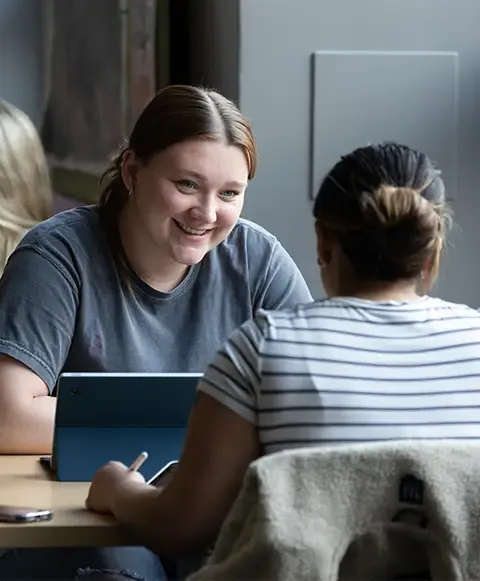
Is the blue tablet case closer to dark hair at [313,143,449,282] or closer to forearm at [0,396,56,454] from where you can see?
forearm at [0,396,56,454]

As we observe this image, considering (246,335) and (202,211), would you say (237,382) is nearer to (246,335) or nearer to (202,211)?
(246,335)

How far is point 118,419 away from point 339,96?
5.52 feet

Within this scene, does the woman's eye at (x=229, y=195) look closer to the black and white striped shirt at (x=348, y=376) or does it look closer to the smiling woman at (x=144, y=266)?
the smiling woman at (x=144, y=266)

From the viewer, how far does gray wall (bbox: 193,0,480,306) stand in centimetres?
312

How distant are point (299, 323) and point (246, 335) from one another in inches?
2.5

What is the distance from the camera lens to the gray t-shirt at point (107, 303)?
1991 millimetres

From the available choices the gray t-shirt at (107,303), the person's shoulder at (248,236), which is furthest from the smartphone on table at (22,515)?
the person's shoulder at (248,236)

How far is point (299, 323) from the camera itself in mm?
1399

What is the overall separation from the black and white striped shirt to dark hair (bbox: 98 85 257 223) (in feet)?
2.21

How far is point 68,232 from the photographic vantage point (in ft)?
6.88

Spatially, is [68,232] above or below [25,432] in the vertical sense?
above

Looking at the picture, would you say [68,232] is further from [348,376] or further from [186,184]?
[348,376]

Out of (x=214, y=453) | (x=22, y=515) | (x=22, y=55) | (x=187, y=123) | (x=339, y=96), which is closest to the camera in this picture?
(x=214, y=453)

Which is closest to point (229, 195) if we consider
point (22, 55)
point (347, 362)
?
point (347, 362)
